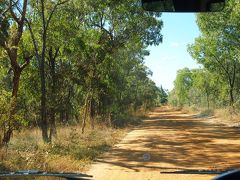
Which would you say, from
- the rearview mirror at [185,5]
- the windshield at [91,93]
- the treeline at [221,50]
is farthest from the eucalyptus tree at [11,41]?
the treeline at [221,50]

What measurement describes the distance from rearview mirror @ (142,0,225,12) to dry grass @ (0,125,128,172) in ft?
25.8

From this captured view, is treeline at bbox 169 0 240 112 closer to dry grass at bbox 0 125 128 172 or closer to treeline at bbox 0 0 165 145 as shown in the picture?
treeline at bbox 0 0 165 145

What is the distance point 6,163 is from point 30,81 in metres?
14.6

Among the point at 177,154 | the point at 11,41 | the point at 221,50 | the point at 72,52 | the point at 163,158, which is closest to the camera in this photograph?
the point at 163,158

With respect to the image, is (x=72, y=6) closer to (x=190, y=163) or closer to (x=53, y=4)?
(x=53, y=4)

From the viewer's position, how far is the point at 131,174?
432 inches

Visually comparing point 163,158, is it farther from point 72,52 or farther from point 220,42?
point 220,42

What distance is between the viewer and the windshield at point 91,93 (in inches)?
481

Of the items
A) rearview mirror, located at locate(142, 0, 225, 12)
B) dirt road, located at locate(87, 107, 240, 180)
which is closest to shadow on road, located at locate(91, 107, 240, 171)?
dirt road, located at locate(87, 107, 240, 180)

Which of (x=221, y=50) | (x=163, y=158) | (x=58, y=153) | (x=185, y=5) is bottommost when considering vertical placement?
(x=163, y=158)

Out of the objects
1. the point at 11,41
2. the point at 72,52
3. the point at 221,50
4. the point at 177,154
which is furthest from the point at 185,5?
the point at 221,50

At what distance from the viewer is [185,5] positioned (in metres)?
3.32

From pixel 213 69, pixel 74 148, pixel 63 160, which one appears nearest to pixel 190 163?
pixel 63 160

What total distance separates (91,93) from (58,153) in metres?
11.2
